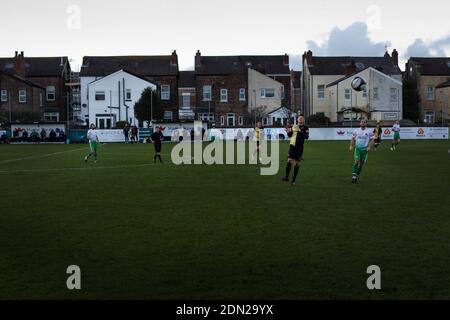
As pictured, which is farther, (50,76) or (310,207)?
(50,76)

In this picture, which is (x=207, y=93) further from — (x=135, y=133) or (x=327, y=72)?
(x=135, y=133)

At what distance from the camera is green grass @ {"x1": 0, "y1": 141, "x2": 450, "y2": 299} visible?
25.0 feet

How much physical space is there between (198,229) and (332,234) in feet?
7.77

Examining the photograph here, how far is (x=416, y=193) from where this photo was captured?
17141 mm

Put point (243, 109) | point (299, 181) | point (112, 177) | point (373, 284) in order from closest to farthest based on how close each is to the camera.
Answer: point (373, 284) → point (299, 181) → point (112, 177) → point (243, 109)

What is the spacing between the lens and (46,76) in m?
92.7

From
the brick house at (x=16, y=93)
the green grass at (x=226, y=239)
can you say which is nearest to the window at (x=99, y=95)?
the brick house at (x=16, y=93)

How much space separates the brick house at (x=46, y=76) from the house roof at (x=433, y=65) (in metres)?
50.4

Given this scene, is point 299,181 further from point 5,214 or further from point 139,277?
point 139,277

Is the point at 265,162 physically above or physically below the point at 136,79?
below

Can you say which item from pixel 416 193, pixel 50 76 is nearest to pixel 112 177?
pixel 416 193

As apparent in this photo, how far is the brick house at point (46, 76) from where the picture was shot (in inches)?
3622

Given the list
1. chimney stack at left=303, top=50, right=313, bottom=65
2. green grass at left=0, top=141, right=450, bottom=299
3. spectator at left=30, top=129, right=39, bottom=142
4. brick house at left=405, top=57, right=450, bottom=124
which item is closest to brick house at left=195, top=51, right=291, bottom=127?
chimney stack at left=303, top=50, right=313, bottom=65

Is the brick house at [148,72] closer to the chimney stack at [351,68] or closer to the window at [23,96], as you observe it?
the window at [23,96]
